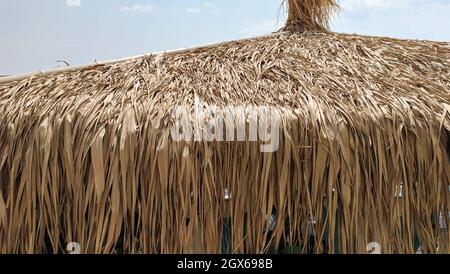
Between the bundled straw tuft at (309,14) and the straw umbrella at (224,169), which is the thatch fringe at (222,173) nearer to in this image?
the straw umbrella at (224,169)

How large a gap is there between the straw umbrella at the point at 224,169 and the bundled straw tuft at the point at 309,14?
1125mm

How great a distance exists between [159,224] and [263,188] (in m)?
0.55

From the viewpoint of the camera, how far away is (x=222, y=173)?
7.22 feet

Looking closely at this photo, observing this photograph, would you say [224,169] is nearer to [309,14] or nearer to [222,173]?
[222,173]

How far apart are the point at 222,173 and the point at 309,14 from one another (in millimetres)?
1829

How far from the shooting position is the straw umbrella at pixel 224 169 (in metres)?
2.18

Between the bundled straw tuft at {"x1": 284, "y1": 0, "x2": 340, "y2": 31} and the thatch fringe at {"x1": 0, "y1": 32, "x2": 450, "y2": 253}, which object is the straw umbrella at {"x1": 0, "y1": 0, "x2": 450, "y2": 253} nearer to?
the thatch fringe at {"x1": 0, "y1": 32, "x2": 450, "y2": 253}

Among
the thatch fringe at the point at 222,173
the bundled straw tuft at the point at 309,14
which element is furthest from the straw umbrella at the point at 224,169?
the bundled straw tuft at the point at 309,14

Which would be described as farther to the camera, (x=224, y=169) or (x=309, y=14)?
(x=309, y=14)

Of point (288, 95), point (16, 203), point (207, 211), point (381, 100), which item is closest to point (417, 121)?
point (381, 100)

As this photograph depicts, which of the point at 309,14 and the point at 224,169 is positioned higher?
the point at 309,14

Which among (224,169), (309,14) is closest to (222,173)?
(224,169)

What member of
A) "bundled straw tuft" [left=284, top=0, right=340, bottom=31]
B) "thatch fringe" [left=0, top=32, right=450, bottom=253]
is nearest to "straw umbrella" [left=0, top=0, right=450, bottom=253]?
"thatch fringe" [left=0, top=32, right=450, bottom=253]
